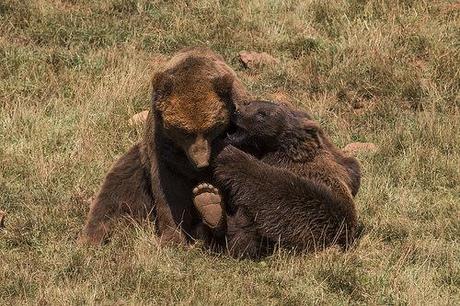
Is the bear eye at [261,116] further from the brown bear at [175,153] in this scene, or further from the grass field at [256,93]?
the grass field at [256,93]

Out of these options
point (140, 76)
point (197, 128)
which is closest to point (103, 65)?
point (140, 76)

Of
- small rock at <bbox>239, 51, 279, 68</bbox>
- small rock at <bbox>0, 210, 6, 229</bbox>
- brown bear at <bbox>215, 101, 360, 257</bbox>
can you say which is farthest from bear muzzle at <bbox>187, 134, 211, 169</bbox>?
small rock at <bbox>239, 51, 279, 68</bbox>

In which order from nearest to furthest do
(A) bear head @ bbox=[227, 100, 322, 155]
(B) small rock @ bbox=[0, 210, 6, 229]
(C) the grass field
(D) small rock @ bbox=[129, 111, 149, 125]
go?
(C) the grass field → (A) bear head @ bbox=[227, 100, 322, 155] → (B) small rock @ bbox=[0, 210, 6, 229] → (D) small rock @ bbox=[129, 111, 149, 125]

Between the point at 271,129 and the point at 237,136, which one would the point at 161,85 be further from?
the point at 271,129

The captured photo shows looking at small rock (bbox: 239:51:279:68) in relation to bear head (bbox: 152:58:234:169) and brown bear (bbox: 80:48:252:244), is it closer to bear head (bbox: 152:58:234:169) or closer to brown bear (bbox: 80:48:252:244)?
brown bear (bbox: 80:48:252:244)

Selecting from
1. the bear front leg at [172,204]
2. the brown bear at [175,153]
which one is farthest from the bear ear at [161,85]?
the bear front leg at [172,204]

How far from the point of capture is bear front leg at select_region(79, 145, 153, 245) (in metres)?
7.80

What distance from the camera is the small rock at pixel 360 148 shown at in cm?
974

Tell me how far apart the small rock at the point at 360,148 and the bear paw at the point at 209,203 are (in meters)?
3.09

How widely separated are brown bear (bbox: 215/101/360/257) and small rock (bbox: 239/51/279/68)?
450cm

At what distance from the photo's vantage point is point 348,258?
23.1 ft

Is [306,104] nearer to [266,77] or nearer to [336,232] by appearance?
[266,77]

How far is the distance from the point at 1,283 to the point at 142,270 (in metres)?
0.97

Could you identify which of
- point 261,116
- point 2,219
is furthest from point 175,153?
point 2,219
